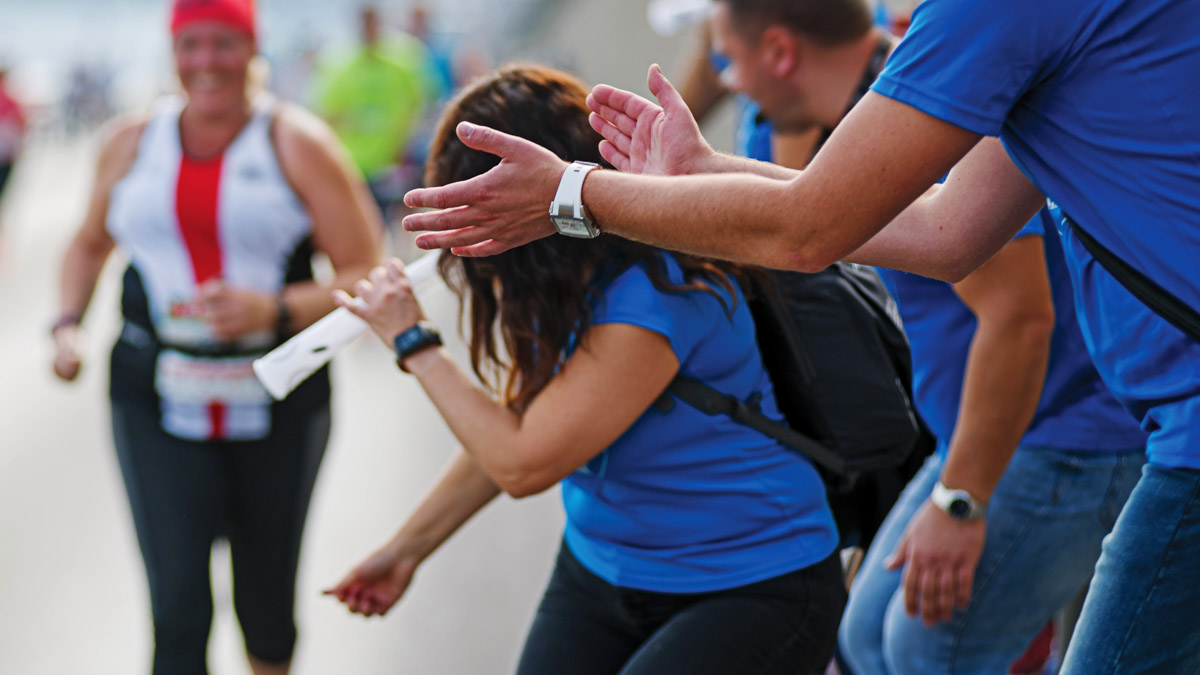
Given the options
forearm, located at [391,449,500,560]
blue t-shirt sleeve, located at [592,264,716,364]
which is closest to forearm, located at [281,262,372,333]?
forearm, located at [391,449,500,560]

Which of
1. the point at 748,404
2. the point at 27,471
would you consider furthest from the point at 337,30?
the point at 748,404

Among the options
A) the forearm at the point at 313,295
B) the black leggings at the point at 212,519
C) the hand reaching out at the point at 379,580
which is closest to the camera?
the hand reaching out at the point at 379,580

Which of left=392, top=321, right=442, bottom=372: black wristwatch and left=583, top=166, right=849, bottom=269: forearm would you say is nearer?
left=583, top=166, right=849, bottom=269: forearm

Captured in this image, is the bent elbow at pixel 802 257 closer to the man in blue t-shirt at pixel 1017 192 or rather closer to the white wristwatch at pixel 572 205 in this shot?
the man in blue t-shirt at pixel 1017 192

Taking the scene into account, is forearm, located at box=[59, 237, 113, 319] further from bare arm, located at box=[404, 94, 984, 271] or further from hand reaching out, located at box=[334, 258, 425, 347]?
bare arm, located at box=[404, 94, 984, 271]

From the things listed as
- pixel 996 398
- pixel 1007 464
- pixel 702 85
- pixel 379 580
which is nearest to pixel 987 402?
pixel 996 398

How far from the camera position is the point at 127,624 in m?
4.33

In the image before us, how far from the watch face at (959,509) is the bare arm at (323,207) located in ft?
6.08

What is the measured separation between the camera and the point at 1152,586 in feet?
5.28

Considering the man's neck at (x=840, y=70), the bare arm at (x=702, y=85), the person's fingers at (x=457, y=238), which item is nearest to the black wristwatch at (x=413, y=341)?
the person's fingers at (x=457, y=238)

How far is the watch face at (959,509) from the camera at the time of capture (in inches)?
93.8

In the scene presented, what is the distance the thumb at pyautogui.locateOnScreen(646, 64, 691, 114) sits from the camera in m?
1.67

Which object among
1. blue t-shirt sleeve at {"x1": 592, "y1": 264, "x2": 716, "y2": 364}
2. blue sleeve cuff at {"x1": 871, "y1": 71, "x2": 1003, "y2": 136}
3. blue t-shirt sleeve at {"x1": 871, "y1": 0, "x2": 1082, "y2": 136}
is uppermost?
blue t-shirt sleeve at {"x1": 871, "y1": 0, "x2": 1082, "y2": 136}

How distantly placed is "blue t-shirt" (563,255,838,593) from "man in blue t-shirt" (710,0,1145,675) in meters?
0.35
